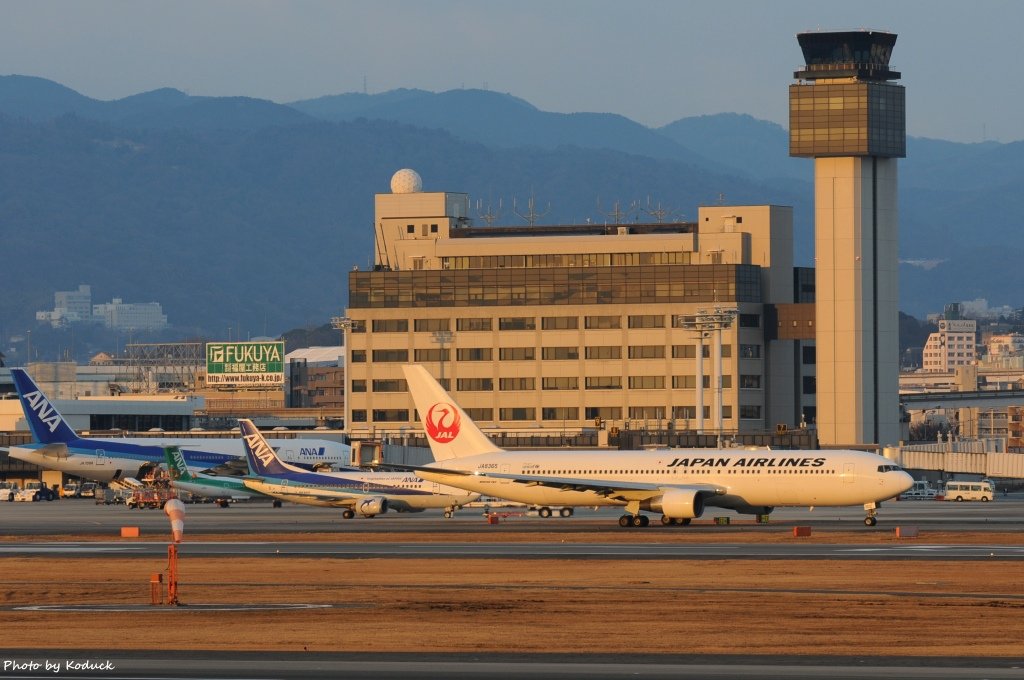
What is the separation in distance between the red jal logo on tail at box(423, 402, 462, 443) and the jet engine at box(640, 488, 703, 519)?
45.7 feet

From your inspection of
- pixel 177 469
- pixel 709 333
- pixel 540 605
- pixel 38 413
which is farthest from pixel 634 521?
pixel 709 333

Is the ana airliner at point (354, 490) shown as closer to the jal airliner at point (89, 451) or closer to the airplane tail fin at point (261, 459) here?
the airplane tail fin at point (261, 459)

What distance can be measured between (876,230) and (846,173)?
7.17 meters

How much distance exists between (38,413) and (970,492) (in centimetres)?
7337

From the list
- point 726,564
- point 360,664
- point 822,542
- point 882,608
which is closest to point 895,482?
point 822,542

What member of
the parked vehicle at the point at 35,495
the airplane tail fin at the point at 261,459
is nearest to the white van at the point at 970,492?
the airplane tail fin at the point at 261,459

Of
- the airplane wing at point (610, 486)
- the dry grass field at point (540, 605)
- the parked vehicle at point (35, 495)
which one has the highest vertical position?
the airplane wing at point (610, 486)

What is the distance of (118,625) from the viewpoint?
4166 centimetres

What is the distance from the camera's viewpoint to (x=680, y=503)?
285 ft

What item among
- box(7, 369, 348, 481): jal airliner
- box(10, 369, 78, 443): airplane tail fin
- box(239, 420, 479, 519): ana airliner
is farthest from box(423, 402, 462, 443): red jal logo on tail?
box(10, 369, 78, 443): airplane tail fin

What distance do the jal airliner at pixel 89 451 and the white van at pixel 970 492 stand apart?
4879 cm

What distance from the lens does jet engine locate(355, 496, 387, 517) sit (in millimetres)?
105562

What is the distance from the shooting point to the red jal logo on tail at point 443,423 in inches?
3814

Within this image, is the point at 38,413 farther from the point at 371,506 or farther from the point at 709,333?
the point at 709,333
